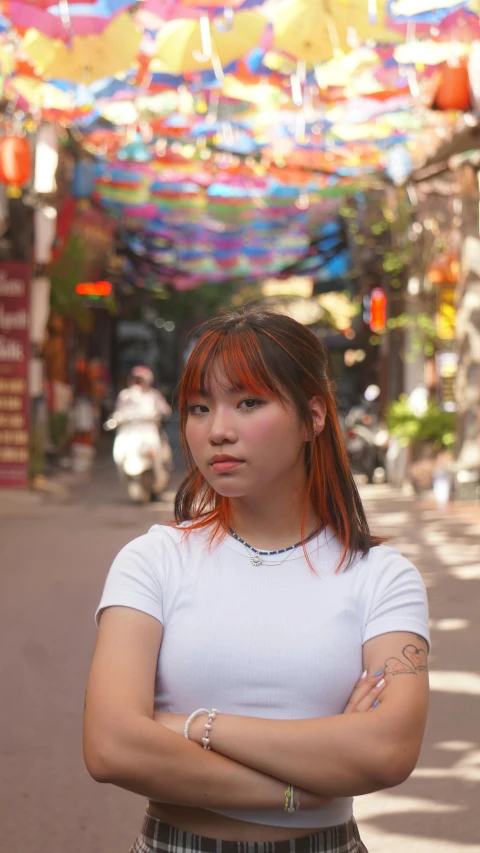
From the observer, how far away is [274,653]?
1.90 metres

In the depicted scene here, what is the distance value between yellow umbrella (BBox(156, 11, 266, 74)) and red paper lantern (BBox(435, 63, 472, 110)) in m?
1.68

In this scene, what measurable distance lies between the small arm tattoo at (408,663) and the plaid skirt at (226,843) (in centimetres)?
28

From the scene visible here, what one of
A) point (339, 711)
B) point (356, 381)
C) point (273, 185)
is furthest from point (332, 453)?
point (356, 381)

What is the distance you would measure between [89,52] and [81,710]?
706cm

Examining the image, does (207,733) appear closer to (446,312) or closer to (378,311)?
(446,312)

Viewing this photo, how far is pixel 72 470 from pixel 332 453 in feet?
62.4

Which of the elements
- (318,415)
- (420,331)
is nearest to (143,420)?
(420,331)

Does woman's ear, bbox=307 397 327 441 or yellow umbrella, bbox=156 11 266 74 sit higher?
yellow umbrella, bbox=156 11 266 74

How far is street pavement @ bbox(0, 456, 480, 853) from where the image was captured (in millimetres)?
3797

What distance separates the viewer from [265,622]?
193 cm

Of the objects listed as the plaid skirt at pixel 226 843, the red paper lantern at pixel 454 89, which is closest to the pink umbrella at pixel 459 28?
the red paper lantern at pixel 454 89

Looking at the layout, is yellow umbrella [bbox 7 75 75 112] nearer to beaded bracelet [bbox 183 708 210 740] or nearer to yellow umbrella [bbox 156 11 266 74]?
yellow umbrella [bbox 156 11 266 74]

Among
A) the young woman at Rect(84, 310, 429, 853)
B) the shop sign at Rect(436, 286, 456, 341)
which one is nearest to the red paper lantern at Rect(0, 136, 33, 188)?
the shop sign at Rect(436, 286, 456, 341)

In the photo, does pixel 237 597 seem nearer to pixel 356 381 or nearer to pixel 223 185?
pixel 223 185
